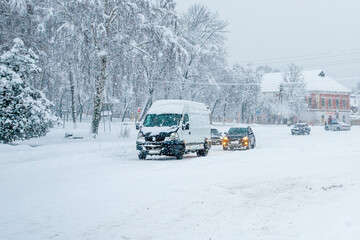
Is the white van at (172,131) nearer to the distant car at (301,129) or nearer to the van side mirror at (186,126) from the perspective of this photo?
the van side mirror at (186,126)

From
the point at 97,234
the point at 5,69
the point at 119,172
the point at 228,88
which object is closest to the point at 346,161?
the point at 119,172

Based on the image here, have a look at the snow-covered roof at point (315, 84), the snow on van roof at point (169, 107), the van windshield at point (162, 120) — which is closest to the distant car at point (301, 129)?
the snow on van roof at point (169, 107)

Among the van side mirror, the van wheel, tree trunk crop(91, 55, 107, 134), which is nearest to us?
the van wheel

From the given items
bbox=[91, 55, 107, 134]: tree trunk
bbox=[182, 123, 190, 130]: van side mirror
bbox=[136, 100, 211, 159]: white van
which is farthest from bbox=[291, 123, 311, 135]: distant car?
bbox=[182, 123, 190, 130]: van side mirror

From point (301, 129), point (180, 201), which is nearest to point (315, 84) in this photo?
point (301, 129)

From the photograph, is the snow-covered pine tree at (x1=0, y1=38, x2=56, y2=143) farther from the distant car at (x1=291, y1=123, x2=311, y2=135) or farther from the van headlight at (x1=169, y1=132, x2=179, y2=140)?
the distant car at (x1=291, y1=123, x2=311, y2=135)

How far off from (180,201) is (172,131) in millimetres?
10255

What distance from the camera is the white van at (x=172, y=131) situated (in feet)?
65.3

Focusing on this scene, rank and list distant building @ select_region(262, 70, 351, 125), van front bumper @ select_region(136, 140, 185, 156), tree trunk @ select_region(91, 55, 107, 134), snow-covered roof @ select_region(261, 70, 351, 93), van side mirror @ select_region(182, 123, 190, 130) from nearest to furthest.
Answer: van front bumper @ select_region(136, 140, 185, 156), van side mirror @ select_region(182, 123, 190, 130), tree trunk @ select_region(91, 55, 107, 134), distant building @ select_region(262, 70, 351, 125), snow-covered roof @ select_region(261, 70, 351, 93)

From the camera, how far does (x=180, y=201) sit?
9.77m

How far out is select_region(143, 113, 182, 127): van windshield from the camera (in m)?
20.6

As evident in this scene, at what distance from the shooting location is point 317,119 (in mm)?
95625

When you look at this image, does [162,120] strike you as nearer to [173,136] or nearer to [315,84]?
[173,136]

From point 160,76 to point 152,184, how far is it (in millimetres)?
22682
